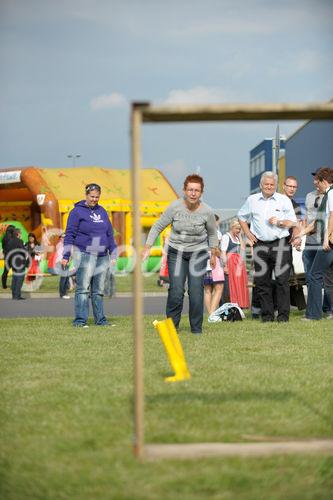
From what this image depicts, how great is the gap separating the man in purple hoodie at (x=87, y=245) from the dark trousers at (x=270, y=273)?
209 cm

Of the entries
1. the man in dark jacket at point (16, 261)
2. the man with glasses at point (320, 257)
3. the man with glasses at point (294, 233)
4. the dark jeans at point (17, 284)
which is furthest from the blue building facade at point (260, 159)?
the man with glasses at point (320, 257)

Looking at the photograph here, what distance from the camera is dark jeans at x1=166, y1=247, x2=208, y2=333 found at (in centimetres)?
1108

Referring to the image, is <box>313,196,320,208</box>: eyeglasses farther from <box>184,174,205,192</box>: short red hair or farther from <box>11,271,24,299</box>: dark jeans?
<box>11,271,24,299</box>: dark jeans

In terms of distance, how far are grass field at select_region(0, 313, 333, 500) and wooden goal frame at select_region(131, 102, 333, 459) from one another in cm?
10

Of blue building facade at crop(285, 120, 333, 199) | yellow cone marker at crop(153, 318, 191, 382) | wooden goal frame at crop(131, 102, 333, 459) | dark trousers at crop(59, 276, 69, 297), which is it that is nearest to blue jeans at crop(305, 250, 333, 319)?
yellow cone marker at crop(153, 318, 191, 382)

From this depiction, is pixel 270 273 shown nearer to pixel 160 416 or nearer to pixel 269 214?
pixel 269 214

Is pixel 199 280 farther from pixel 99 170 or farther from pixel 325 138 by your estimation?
pixel 99 170

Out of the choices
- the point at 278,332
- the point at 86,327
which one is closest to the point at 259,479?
the point at 278,332

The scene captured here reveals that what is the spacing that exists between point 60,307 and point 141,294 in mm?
13628

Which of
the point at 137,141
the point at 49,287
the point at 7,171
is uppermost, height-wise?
the point at 7,171

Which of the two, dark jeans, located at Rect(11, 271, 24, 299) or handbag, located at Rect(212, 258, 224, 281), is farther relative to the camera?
dark jeans, located at Rect(11, 271, 24, 299)

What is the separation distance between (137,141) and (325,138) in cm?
2881

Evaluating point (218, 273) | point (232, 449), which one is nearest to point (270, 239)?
point (218, 273)

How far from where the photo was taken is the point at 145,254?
10445mm
